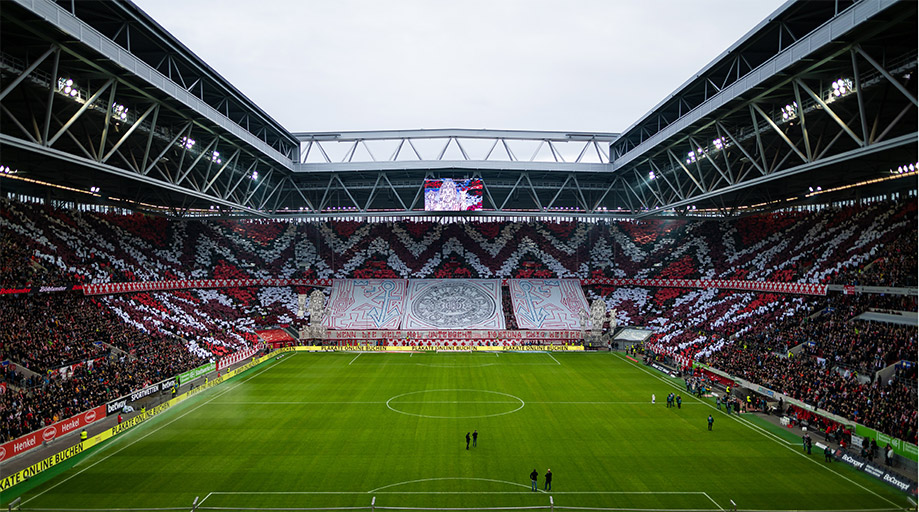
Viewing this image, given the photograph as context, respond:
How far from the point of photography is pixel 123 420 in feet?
89.6

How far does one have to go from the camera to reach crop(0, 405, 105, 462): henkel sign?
2088 centimetres

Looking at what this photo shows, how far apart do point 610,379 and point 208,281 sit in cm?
4267

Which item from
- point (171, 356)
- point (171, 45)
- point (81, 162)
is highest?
point (171, 45)

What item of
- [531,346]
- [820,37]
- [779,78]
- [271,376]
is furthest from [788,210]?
[271,376]

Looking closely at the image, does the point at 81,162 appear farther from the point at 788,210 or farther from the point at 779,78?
the point at 788,210

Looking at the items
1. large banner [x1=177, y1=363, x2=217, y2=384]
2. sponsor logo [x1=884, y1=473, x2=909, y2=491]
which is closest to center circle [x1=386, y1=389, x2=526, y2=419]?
large banner [x1=177, y1=363, x2=217, y2=384]

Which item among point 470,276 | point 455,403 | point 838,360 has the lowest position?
point 455,403

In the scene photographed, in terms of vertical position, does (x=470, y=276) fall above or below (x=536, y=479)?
above

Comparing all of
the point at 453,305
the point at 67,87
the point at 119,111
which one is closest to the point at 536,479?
the point at 67,87

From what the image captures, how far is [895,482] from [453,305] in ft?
151

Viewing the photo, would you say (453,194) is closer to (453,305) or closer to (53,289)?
(453,305)

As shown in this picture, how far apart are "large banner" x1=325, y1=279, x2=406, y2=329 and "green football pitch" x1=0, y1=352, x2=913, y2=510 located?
22383 millimetres

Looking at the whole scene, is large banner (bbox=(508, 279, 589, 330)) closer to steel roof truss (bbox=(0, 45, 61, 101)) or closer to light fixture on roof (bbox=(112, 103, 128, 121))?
light fixture on roof (bbox=(112, 103, 128, 121))

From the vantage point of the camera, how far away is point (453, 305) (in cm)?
6238
